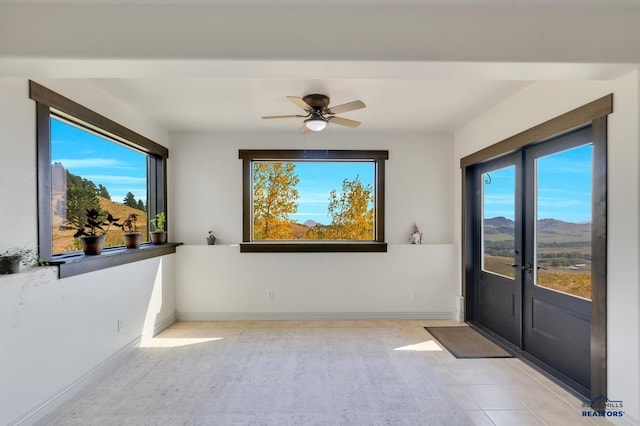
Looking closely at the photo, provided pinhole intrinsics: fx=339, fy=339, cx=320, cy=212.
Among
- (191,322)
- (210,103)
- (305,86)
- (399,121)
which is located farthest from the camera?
(191,322)

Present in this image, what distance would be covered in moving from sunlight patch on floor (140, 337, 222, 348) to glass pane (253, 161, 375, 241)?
1491 mm

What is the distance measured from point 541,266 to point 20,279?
4080 millimetres

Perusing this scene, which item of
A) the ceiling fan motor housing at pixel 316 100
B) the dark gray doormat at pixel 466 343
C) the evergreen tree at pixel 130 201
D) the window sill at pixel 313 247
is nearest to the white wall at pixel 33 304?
the evergreen tree at pixel 130 201

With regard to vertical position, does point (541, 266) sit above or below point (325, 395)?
above

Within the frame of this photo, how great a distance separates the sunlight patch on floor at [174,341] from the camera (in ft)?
12.1

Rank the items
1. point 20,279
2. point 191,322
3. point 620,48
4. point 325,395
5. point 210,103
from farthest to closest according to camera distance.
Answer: point 191,322, point 210,103, point 325,395, point 20,279, point 620,48

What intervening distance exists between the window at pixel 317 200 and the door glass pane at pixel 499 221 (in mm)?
1316

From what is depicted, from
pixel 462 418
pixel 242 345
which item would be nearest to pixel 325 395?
pixel 462 418

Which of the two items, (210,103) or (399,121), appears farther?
(399,121)

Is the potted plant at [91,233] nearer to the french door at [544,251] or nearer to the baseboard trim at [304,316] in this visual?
the baseboard trim at [304,316]

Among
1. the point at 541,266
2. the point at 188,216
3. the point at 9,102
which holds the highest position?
the point at 9,102

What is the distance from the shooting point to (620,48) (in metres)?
1.98

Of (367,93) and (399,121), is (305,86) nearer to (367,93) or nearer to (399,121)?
(367,93)

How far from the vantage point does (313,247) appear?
4613mm
